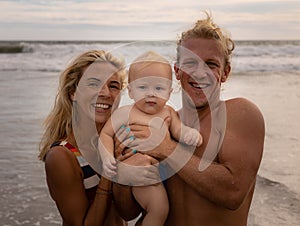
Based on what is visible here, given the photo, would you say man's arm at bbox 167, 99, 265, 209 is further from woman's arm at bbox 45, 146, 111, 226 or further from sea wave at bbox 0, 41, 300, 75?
sea wave at bbox 0, 41, 300, 75

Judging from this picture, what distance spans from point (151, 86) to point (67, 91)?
542 mm

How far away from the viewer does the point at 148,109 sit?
9.23 ft

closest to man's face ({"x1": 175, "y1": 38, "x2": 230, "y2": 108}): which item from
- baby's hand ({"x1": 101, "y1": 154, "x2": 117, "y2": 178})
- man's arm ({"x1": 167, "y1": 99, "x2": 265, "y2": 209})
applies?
man's arm ({"x1": 167, "y1": 99, "x2": 265, "y2": 209})

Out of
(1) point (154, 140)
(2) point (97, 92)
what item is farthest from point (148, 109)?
Answer: (2) point (97, 92)

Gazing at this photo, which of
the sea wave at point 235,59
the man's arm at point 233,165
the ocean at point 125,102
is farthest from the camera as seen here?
the sea wave at point 235,59

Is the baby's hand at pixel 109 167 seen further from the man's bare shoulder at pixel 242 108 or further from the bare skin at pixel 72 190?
the man's bare shoulder at pixel 242 108

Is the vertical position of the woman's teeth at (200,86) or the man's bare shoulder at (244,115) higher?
the woman's teeth at (200,86)

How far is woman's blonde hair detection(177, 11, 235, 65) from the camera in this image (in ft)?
8.93

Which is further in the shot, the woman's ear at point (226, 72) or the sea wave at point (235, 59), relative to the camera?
the sea wave at point (235, 59)

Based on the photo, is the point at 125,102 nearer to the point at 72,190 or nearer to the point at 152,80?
the point at 152,80

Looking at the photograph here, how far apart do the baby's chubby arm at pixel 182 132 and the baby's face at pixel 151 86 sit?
96 millimetres

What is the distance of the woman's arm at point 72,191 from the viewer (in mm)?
2686

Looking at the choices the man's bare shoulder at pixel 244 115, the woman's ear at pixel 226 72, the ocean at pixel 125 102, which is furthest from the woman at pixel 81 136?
the man's bare shoulder at pixel 244 115

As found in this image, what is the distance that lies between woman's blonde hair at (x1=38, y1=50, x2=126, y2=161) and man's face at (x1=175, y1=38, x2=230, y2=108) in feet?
1.46
